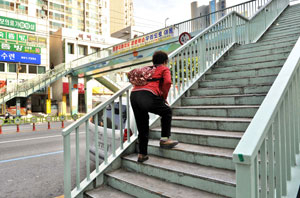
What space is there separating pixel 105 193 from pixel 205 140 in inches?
62.8

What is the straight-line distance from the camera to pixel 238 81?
4.54 meters

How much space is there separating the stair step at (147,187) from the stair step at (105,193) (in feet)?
0.19

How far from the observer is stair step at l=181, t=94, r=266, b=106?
3736 mm

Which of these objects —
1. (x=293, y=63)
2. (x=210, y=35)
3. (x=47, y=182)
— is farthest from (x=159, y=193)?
(x=210, y=35)

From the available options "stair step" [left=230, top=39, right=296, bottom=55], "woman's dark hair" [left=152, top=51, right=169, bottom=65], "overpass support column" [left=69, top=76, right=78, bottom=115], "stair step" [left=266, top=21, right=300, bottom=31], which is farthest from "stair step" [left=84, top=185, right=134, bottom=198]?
"overpass support column" [left=69, top=76, right=78, bottom=115]

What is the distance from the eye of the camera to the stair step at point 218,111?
11.6 feet

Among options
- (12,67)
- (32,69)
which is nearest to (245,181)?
(12,67)

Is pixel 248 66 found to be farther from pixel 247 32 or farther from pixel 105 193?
pixel 105 193

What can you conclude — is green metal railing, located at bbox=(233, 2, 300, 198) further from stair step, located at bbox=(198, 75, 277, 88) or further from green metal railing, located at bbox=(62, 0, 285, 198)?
green metal railing, located at bbox=(62, 0, 285, 198)

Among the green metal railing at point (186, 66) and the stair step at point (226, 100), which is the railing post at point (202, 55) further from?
the stair step at point (226, 100)

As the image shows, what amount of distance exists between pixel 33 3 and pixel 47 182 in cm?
4200

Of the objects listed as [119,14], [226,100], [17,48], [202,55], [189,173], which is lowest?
[189,173]

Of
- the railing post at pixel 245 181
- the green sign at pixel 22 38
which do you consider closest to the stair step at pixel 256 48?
Answer: the railing post at pixel 245 181

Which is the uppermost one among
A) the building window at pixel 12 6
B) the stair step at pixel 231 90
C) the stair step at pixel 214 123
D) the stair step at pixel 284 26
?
the building window at pixel 12 6
